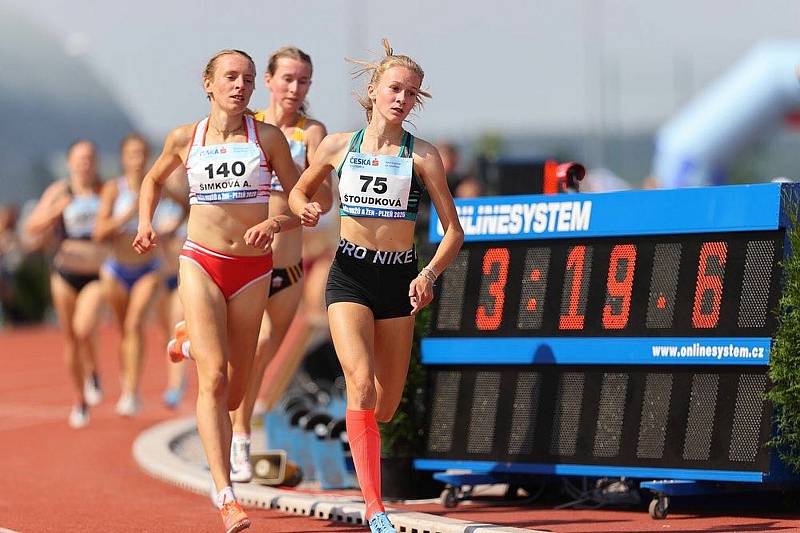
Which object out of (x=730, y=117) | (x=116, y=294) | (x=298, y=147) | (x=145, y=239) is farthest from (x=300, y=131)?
(x=730, y=117)

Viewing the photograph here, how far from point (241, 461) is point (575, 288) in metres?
2.36

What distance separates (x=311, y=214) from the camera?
8.26 m

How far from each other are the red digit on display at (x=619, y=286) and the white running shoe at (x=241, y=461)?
2.40 metres

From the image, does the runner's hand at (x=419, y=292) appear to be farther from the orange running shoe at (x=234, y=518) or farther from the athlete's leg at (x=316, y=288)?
the athlete's leg at (x=316, y=288)

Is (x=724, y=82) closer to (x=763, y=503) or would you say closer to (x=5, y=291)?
(x=5, y=291)

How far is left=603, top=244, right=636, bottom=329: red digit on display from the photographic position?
9562 mm

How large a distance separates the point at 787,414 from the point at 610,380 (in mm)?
1148

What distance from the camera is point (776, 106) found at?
34938mm

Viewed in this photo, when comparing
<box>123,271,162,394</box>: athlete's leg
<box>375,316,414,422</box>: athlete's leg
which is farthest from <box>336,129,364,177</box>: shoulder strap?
<box>123,271,162,394</box>: athlete's leg

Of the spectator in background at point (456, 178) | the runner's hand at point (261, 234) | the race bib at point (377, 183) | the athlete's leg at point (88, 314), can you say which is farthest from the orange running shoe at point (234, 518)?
the athlete's leg at point (88, 314)

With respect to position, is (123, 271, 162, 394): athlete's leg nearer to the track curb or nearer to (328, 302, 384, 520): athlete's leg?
the track curb

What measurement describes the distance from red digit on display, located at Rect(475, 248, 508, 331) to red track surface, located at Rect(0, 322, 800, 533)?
1137 millimetres

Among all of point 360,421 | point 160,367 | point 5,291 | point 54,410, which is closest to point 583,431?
point 360,421

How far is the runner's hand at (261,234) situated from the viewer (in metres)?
8.58
